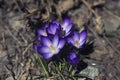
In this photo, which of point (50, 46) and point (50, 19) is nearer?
point (50, 46)

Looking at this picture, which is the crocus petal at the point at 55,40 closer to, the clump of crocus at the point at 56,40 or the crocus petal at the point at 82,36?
the clump of crocus at the point at 56,40

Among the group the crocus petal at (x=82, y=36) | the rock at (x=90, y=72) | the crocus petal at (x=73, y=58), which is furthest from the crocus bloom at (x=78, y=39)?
the rock at (x=90, y=72)

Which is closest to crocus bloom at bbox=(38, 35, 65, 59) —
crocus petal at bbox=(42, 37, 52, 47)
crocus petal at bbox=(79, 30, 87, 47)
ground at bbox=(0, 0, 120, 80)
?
crocus petal at bbox=(42, 37, 52, 47)

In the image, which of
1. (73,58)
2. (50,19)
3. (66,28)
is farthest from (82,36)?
(50,19)

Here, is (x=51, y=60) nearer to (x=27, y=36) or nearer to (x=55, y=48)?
(x=55, y=48)

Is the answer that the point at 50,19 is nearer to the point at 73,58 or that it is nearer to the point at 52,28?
the point at 52,28

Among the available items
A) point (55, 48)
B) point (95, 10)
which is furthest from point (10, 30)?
point (95, 10)
